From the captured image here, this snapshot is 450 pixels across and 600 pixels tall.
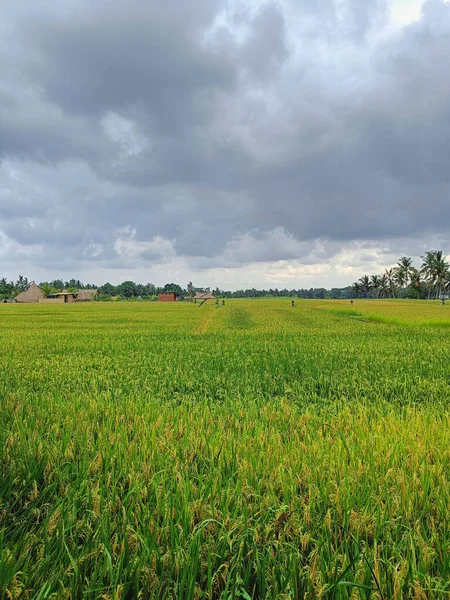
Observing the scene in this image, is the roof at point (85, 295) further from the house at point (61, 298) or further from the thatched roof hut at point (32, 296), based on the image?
the thatched roof hut at point (32, 296)

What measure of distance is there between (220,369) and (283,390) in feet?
7.16

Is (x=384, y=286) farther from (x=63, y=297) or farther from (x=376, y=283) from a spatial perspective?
(x=63, y=297)

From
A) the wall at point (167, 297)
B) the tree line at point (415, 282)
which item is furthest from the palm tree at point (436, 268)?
the wall at point (167, 297)

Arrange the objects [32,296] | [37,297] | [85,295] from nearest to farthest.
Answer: [32,296] → [37,297] → [85,295]

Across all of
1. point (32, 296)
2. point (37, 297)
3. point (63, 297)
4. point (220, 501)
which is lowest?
point (220, 501)

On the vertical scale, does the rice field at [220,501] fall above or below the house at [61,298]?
below

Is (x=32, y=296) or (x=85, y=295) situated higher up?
(x=85, y=295)

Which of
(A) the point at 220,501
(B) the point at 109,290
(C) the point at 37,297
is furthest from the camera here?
(B) the point at 109,290

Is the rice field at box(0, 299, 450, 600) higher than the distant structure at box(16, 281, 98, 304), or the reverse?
the distant structure at box(16, 281, 98, 304)

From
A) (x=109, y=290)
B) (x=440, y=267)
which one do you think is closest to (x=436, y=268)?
(x=440, y=267)

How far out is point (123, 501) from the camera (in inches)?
87.2

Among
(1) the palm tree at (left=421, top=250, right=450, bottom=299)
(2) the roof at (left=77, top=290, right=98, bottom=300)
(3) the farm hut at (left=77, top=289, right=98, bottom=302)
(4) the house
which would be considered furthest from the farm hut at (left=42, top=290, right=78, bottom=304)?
(1) the palm tree at (left=421, top=250, right=450, bottom=299)

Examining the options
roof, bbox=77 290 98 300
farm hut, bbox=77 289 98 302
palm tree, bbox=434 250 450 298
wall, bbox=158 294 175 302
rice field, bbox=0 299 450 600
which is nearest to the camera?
rice field, bbox=0 299 450 600

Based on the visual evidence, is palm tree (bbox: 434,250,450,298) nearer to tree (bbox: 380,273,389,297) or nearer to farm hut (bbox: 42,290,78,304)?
tree (bbox: 380,273,389,297)
